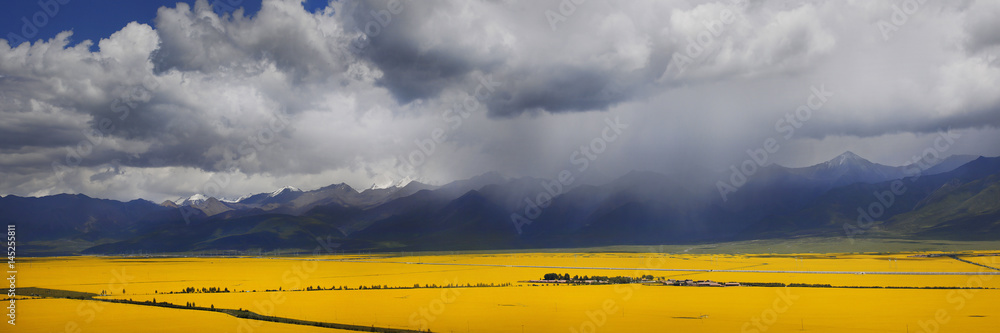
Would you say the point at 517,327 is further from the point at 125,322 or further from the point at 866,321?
the point at 125,322

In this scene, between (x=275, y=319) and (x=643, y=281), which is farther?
(x=643, y=281)

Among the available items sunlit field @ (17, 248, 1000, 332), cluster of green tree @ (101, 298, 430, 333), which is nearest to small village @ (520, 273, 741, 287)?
sunlit field @ (17, 248, 1000, 332)

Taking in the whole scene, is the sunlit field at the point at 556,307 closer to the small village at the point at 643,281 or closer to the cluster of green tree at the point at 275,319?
the cluster of green tree at the point at 275,319

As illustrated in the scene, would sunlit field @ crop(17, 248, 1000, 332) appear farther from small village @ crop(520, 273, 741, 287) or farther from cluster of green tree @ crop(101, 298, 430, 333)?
small village @ crop(520, 273, 741, 287)

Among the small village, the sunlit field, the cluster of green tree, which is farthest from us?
the small village

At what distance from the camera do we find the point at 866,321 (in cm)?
4569

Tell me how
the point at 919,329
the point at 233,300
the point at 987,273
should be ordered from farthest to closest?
the point at 987,273 < the point at 233,300 < the point at 919,329

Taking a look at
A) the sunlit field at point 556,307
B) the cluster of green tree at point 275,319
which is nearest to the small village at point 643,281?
the sunlit field at point 556,307

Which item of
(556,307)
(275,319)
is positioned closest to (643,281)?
(556,307)

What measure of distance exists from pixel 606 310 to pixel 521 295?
616 inches

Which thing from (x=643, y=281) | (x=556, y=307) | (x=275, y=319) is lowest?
(x=643, y=281)

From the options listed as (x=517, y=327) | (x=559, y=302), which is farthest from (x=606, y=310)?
(x=517, y=327)

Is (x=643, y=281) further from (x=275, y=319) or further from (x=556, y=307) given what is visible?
(x=275, y=319)

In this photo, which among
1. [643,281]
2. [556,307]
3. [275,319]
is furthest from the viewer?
[643,281]
